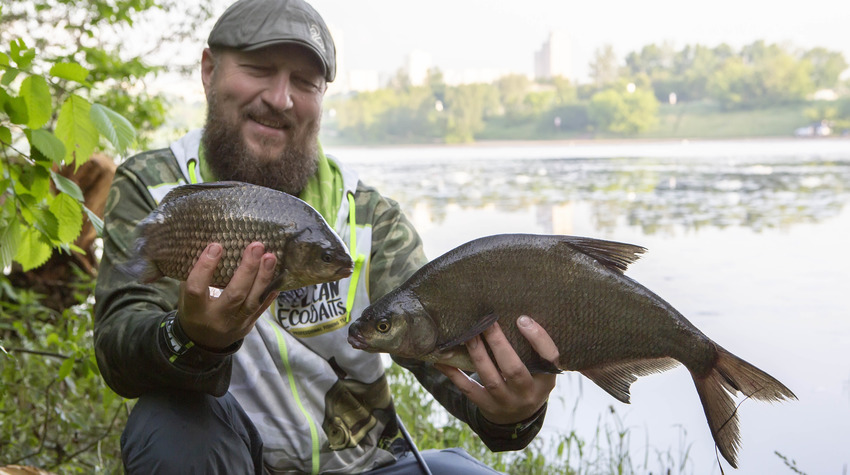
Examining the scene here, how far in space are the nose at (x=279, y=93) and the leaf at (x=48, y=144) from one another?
62 centimetres

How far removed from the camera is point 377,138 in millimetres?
13961

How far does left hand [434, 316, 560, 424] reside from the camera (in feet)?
5.11

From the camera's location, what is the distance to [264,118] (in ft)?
7.06

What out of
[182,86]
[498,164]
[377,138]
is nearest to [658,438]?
[182,86]

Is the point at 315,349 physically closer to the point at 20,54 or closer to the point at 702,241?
the point at 20,54

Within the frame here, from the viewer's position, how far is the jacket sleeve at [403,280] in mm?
1842

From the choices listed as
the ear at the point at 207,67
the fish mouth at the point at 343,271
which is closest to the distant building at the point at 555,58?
the ear at the point at 207,67

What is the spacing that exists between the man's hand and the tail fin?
2.70 ft

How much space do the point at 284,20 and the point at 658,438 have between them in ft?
9.55

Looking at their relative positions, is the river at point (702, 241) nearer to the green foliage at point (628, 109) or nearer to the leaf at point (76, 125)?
the green foliage at point (628, 109)

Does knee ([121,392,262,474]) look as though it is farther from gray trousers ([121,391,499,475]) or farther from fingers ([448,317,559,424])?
fingers ([448,317,559,424])

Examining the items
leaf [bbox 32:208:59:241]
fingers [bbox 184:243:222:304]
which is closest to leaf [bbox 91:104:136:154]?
leaf [bbox 32:208:59:241]

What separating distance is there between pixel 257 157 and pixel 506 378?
3.02 feet

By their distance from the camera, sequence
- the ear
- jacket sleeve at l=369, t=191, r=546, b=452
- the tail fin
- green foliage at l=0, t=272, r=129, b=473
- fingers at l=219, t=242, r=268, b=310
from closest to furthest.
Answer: fingers at l=219, t=242, r=268, b=310 < the tail fin < jacket sleeve at l=369, t=191, r=546, b=452 < the ear < green foliage at l=0, t=272, r=129, b=473
